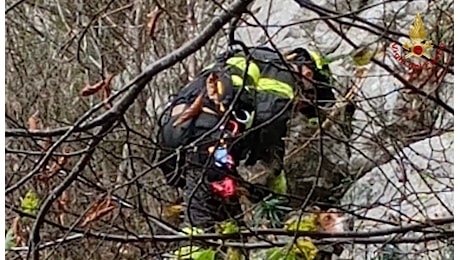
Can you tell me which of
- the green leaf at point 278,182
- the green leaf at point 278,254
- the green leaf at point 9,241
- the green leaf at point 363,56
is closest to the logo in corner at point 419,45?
the green leaf at point 363,56

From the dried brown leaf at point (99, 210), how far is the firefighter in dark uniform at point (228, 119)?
0.45 feet

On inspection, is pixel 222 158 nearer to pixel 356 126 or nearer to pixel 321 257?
pixel 321 257

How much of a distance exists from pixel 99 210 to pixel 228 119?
11.1 inches

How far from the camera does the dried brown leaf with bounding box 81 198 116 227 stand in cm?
167

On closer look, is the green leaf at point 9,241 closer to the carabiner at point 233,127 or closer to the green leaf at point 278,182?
the carabiner at point 233,127

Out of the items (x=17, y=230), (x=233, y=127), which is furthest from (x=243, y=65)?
(x=17, y=230)

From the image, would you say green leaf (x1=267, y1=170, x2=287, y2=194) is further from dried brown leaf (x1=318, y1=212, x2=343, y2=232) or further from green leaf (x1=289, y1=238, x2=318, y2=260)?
green leaf (x1=289, y1=238, x2=318, y2=260)

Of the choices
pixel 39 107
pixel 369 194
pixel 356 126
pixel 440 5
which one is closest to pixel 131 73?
pixel 39 107

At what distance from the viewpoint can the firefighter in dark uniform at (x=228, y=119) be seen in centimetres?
174

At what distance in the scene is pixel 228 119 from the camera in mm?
1697

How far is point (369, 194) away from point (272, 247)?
977mm

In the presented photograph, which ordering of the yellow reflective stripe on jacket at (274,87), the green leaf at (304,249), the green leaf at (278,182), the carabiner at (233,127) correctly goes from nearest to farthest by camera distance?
the green leaf at (304,249) → the carabiner at (233,127) → the yellow reflective stripe on jacket at (274,87) → the green leaf at (278,182)

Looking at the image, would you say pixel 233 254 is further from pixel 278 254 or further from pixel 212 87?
pixel 212 87

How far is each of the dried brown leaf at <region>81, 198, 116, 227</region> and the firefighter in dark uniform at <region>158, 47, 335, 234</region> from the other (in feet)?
0.45
